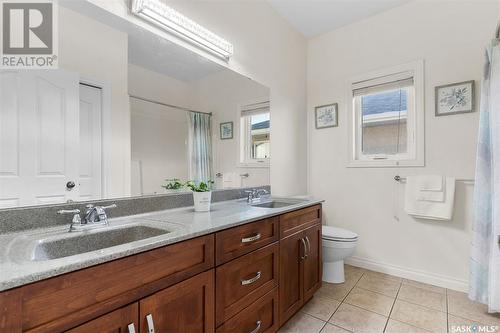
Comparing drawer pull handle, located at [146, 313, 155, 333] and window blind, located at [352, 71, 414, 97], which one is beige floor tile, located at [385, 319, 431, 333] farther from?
window blind, located at [352, 71, 414, 97]

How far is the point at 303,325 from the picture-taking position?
1.66 meters

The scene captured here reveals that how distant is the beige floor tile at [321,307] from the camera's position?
1773mm

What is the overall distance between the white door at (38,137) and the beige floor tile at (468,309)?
2.58m

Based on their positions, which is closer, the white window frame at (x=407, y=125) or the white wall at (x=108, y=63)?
the white wall at (x=108, y=63)

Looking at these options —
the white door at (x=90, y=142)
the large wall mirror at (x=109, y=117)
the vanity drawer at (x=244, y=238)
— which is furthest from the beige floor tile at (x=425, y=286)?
the white door at (x=90, y=142)

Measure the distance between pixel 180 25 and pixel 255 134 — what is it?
3.44 ft

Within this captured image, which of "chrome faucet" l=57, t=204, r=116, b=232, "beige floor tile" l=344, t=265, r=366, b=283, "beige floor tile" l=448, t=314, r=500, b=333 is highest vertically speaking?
"chrome faucet" l=57, t=204, r=116, b=232

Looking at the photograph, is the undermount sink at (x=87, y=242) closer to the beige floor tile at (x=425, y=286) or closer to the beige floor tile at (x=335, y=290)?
the beige floor tile at (x=335, y=290)

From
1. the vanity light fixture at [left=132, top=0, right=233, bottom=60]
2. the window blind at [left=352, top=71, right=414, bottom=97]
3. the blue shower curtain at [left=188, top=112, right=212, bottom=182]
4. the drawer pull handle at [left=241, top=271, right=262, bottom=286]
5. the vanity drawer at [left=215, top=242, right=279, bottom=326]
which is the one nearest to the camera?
the vanity drawer at [left=215, top=242, right=279, bottom=326]

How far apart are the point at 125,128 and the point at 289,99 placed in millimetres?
1827

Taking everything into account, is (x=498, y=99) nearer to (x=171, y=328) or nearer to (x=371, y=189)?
(x=371, y=189)

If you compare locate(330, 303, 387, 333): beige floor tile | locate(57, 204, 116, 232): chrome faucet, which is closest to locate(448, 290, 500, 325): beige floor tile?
locate(330, 303, 387, 333): beige floor tile

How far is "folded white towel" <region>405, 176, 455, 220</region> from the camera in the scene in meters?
2.08

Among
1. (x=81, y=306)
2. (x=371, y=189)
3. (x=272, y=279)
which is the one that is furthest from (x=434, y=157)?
(x=81, y=306)
